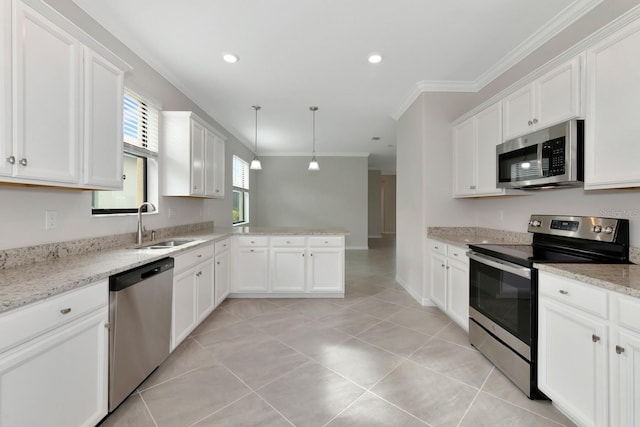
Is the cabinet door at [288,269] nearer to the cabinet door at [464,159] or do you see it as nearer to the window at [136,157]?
the window at [136,157]

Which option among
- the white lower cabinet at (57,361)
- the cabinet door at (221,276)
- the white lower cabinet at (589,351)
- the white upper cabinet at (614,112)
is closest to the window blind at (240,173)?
the cabinet door at (221,276)

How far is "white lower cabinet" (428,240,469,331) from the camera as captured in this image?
268 cm

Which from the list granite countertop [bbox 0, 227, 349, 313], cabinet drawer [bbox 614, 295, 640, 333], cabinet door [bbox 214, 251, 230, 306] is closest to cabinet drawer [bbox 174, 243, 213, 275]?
granite countertop [bbox 0, 227, 349, 313]

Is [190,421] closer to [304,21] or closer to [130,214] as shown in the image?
[130,214]

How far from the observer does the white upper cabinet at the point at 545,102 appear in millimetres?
1886

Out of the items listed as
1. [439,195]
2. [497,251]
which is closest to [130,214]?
[497,251]

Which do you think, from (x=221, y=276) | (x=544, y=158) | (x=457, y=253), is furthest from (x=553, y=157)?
(x=221, y=276)

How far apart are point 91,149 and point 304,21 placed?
1.85 meters

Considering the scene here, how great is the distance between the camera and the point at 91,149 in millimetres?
1828

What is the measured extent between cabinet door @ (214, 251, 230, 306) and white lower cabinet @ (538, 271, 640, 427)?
9.70 feet

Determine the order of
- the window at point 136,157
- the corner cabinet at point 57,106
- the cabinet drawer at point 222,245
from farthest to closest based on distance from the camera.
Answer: the cabinet drawer at point 222,245 < the window at point 136,157 < the corner cabinet at point 57,106

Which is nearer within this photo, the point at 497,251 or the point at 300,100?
the point at 497,251

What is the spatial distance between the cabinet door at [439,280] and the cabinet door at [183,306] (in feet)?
8.37

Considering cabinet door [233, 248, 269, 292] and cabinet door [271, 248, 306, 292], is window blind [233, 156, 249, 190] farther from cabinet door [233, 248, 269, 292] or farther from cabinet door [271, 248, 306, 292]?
cabinet door [271, 248, 306, 292]
